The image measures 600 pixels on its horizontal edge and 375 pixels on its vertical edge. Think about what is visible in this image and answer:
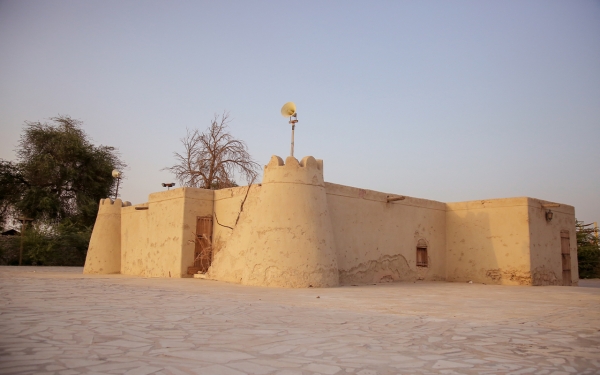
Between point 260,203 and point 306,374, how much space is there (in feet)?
27.8

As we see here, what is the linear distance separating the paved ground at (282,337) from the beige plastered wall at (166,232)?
22.0 feet

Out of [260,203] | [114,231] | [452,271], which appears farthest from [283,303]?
[114,231]

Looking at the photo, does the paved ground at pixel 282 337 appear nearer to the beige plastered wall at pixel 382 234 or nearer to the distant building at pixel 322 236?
the distant building at pixel 322 236

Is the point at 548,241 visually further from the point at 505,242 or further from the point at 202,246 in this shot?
the point at 202,246

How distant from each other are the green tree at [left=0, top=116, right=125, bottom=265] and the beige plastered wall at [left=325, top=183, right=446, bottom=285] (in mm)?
17548

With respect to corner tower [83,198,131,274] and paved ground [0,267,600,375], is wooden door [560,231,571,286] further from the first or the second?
corner tower [83,198,131,274]

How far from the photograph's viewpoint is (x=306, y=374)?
10.5 feet

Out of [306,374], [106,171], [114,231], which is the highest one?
[106,171]

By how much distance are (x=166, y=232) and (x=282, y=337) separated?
11.0m

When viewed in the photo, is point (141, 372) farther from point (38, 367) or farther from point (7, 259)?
point (7, 259)

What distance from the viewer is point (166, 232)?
48.1 ft

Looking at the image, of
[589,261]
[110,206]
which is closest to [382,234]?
[110,206]

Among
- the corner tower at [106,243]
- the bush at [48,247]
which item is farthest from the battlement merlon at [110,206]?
the bush at [48,247]

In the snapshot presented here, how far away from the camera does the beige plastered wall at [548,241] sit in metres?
14.6
